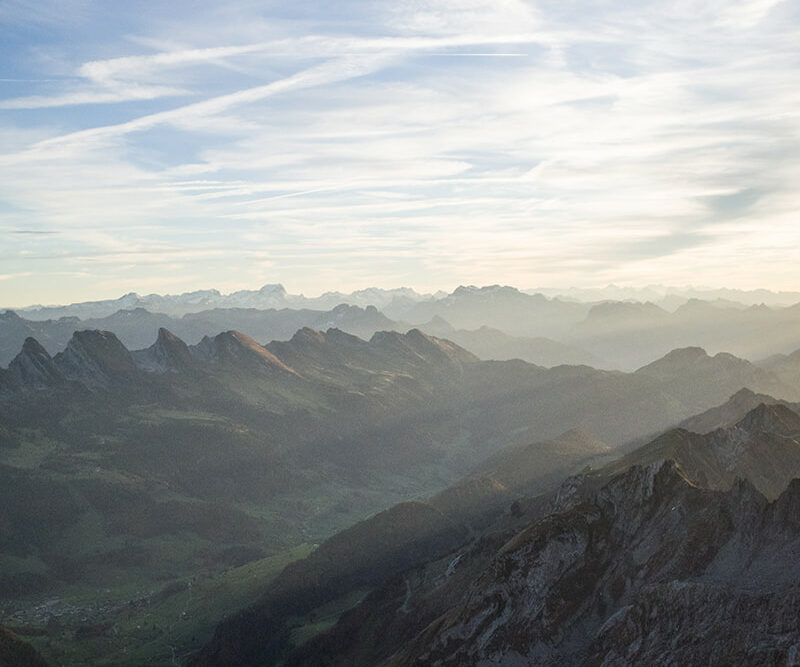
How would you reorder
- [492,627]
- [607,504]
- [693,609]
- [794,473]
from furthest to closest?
[794,473], [607,504], [492,627], [693,609]

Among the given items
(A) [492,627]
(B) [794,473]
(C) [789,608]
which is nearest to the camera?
(C) [789,608]

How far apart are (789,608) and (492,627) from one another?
59889 mm

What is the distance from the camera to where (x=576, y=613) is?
137m

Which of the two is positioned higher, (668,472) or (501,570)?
(668,472)

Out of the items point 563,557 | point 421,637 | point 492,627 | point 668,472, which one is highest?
point 668,472

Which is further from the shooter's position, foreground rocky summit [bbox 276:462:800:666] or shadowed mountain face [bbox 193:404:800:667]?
shadowed mountain face [bbox 193:404:800:667]

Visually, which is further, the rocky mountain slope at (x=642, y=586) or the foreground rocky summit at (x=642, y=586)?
the rocky mountain slope at (x=642, y=586)

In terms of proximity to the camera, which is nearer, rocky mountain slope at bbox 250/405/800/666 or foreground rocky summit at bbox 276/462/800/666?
foreground rocky summit at bbox 276/462/800/666

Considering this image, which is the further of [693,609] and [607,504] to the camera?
[607,504]

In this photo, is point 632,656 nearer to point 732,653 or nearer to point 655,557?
point 732,653

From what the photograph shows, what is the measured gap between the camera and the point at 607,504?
15650cm

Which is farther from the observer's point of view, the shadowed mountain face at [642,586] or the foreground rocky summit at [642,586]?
the shadowed mountain face at [642,586]

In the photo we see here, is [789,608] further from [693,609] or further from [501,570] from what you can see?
[501,570]

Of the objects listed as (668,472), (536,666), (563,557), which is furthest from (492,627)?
Result: (668,472)
